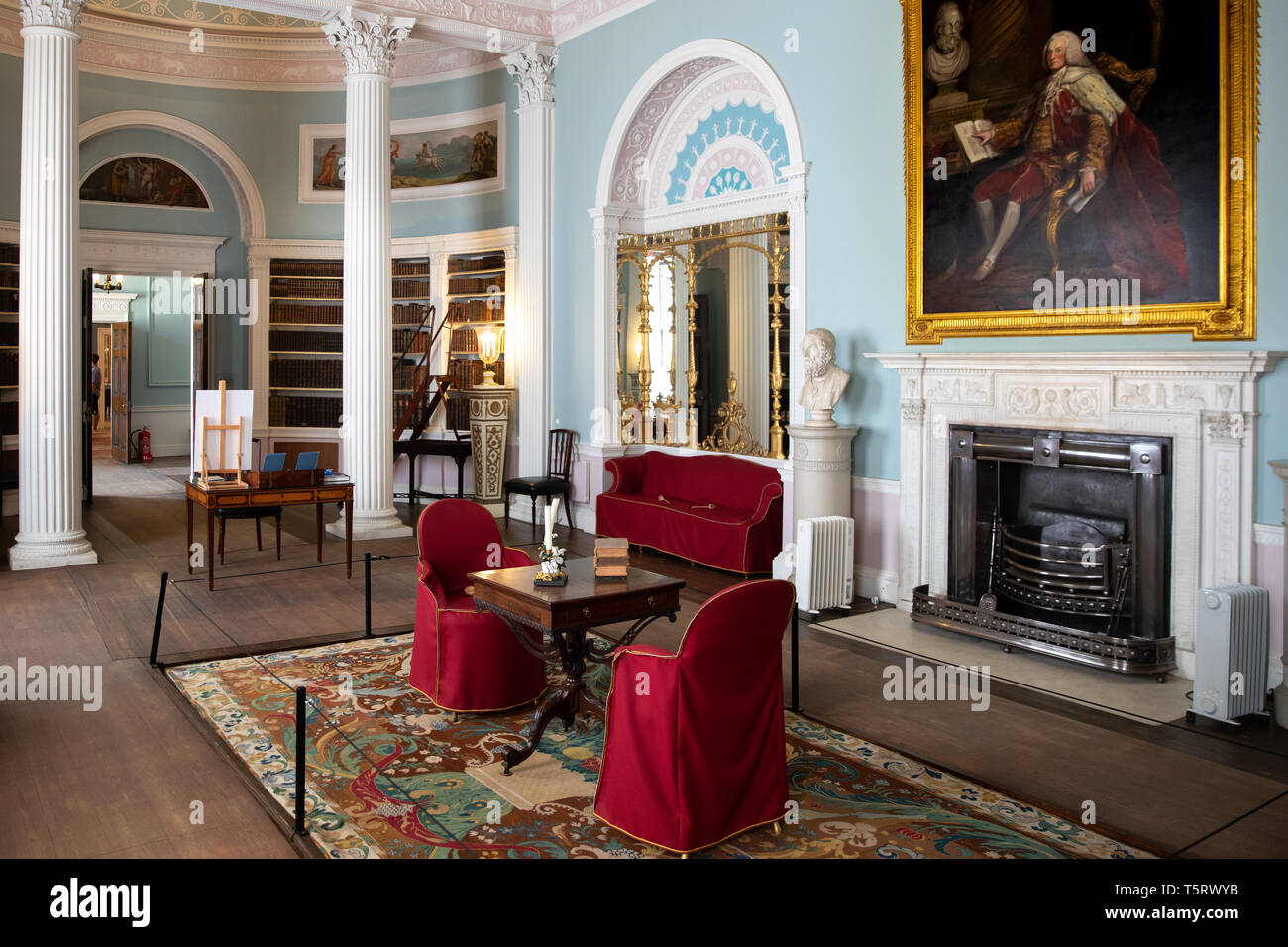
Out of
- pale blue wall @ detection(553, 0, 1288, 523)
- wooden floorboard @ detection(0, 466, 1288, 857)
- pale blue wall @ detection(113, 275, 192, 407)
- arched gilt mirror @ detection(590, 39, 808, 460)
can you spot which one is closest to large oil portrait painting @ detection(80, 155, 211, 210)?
pale blue wall @ detection(113, 275, 192, 407)

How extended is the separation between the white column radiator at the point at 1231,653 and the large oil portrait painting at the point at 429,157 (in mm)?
9706

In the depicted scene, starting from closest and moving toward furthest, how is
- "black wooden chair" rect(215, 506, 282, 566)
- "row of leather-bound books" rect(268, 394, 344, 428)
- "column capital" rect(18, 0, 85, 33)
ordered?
"black wooden chair" rect(215, 506, 282, 566), "column capital" rect(18, 0, 85, 33), "row of leather-bound books" rect(268, 394, 344, 428)

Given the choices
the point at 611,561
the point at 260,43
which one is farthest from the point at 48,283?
the point at 611,561

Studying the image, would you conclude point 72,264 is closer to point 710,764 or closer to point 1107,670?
point 710,764

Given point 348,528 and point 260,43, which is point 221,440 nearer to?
point 348,528

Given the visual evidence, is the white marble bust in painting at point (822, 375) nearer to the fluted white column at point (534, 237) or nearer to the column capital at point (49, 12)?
the fluted white column at point (534, 237)

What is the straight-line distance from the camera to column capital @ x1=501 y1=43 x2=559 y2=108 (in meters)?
11.5

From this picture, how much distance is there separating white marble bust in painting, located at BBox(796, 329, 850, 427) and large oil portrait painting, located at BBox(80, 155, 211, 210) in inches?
368

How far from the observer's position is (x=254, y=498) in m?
8.29

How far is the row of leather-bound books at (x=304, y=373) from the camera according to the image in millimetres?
13961

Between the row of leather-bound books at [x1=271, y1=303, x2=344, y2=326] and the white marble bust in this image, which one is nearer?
the white marble bust

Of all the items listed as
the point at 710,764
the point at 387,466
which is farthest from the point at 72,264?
the point at 710,764

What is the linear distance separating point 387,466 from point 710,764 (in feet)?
25.1

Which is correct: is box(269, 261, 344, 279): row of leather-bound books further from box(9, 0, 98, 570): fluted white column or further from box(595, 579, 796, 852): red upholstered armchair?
box(595, 579, 796, 852): red upholstered armchair
